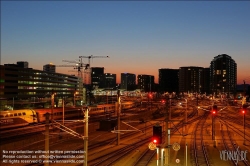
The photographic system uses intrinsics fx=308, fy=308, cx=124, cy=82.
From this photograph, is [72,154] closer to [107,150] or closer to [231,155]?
[107,150]

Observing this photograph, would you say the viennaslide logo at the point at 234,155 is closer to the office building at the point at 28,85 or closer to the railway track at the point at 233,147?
the railway track at the point at 233,147

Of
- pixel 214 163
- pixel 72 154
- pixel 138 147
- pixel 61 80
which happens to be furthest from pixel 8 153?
pixel 61 80

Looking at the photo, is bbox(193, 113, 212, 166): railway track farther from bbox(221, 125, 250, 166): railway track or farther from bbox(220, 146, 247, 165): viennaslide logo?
bbox(221, 125, 250, 166): railway track

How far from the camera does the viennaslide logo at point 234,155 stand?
24.8 m

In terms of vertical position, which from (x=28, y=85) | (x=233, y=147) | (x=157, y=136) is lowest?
(x=233, y=147)

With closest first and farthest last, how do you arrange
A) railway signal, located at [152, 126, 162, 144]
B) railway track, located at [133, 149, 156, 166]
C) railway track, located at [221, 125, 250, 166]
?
railway signal, located at [152, 126, 162, 144], railway track, located at [133, 149, 156, 166], railway track, located at [221, 125, 250, 166]

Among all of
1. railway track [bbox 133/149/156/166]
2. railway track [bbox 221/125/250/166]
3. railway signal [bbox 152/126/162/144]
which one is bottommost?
railway track [bbox 221/125/250/166]

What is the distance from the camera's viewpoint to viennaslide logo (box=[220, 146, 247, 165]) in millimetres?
24805

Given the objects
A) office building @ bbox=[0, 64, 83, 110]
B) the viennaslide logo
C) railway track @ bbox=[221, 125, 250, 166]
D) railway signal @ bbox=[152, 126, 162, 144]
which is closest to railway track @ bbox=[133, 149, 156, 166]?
the viennaslide logo

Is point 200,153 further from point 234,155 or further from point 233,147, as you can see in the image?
point 233,147

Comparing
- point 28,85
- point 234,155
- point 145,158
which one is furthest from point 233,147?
point 28,85

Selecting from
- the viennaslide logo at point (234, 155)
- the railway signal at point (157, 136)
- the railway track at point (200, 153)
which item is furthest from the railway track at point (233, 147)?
the railway signal at point (157, 136)

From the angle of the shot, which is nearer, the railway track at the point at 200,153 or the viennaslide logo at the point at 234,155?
the railway track at the point at 200,153

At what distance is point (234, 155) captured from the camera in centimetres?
2650
